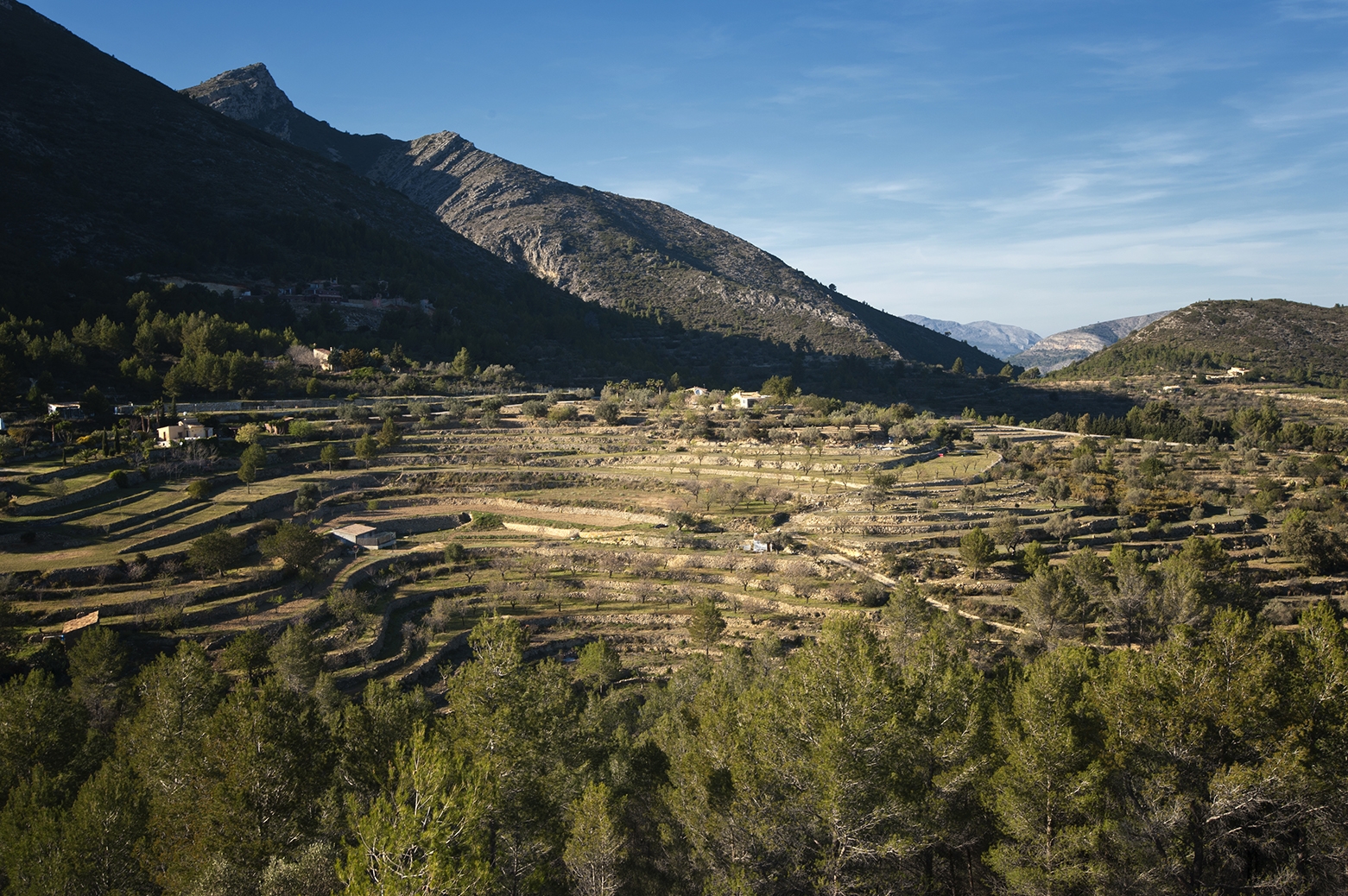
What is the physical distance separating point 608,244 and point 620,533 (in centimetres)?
10766

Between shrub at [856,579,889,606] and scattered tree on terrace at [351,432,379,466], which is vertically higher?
scattered tree on terrace at [351,432,379,466]

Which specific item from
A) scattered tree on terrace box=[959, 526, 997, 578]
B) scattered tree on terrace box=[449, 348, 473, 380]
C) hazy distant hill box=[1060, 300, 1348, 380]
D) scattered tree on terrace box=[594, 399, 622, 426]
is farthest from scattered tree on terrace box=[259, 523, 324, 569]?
hazy distant hill box=[1060, 300, 1348, 380]

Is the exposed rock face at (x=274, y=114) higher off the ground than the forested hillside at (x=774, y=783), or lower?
higher

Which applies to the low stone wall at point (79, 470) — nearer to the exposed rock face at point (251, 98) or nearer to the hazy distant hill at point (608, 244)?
the hazy distant hill at point (608, 244)

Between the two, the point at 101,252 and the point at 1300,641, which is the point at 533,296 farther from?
the point at 1300,641

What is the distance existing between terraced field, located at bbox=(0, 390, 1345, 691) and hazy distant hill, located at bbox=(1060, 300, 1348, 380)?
53.2 meters

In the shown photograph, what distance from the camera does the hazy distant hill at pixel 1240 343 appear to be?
3482 inches

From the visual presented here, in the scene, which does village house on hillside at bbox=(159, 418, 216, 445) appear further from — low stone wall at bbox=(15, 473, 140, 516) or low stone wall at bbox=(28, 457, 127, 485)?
low stone wall at bbox=(15, 473, 140, 516)

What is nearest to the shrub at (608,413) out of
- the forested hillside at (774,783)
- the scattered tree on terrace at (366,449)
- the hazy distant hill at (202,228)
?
the scattered tree on terrace at (366,449)

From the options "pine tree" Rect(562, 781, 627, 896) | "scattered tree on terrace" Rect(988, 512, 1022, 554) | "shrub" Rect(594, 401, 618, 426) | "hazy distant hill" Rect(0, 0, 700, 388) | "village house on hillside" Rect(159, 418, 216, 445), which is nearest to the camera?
"pine tree" Rect(562, 781, 627, 896)

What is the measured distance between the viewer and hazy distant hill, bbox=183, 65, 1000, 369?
12025cm

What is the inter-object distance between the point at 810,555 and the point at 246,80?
589ft

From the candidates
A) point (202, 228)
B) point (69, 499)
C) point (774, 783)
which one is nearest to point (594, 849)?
point (774, 783)

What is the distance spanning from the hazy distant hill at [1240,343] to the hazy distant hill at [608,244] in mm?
33551
